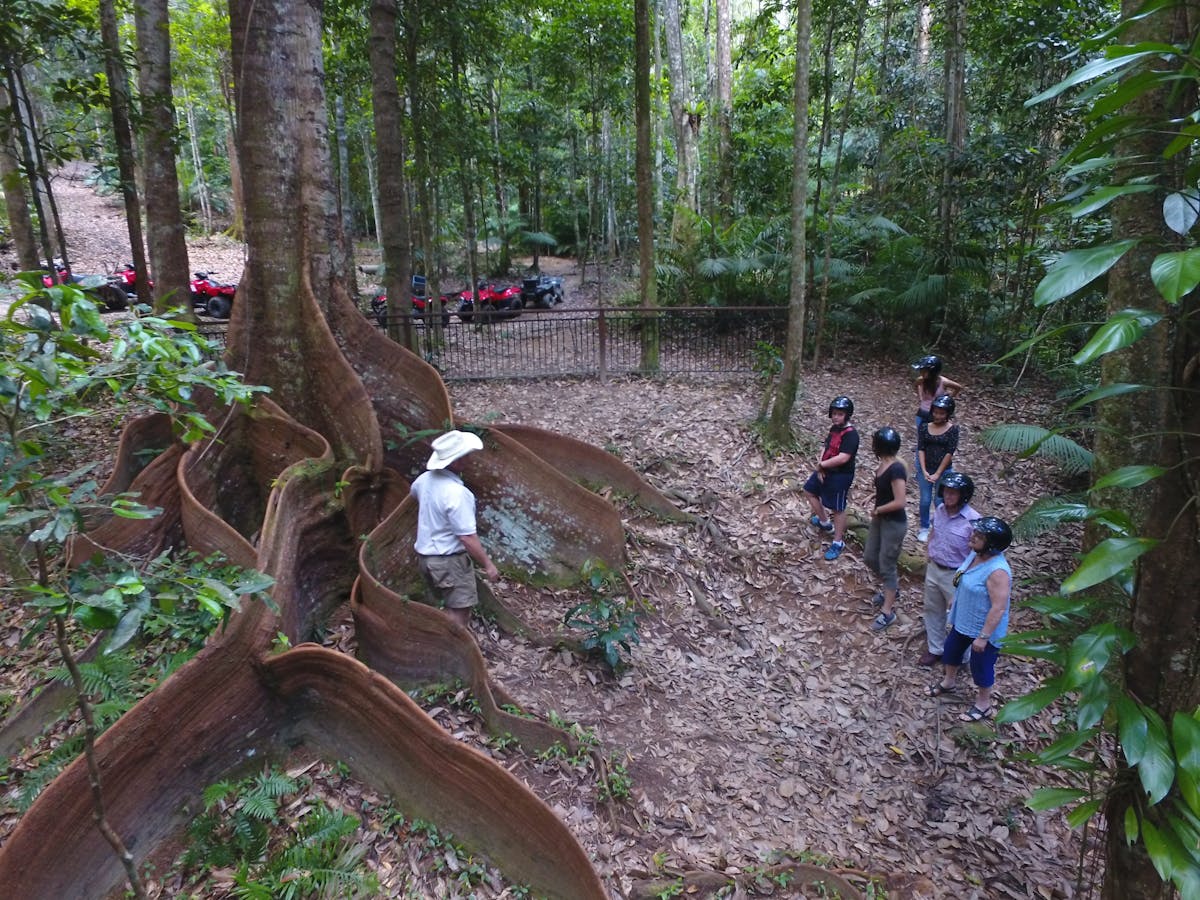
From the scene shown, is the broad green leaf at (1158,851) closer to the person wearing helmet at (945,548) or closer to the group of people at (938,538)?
the group of people at (938,538)

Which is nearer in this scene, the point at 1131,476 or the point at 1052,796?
the point at 1131,476

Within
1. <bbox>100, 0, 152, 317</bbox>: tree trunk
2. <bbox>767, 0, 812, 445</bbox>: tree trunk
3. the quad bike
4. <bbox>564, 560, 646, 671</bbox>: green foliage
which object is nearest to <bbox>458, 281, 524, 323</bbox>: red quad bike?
the quad bike

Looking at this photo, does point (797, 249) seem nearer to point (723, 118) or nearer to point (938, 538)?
point (938, 538)

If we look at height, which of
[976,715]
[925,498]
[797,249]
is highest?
[797,249]

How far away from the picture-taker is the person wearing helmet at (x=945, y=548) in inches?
196

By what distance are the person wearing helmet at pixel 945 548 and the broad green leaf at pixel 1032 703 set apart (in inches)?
129

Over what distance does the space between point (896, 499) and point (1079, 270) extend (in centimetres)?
457

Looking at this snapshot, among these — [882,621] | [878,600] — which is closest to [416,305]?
[878,600]

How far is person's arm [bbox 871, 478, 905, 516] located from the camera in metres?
5.71

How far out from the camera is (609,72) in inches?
675

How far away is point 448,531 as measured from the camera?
15.3ft

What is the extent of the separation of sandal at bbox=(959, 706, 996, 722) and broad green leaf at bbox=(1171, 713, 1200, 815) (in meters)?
3.80

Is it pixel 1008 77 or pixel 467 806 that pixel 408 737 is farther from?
pixel 1008 77

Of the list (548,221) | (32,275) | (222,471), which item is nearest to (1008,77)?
(222,471)
